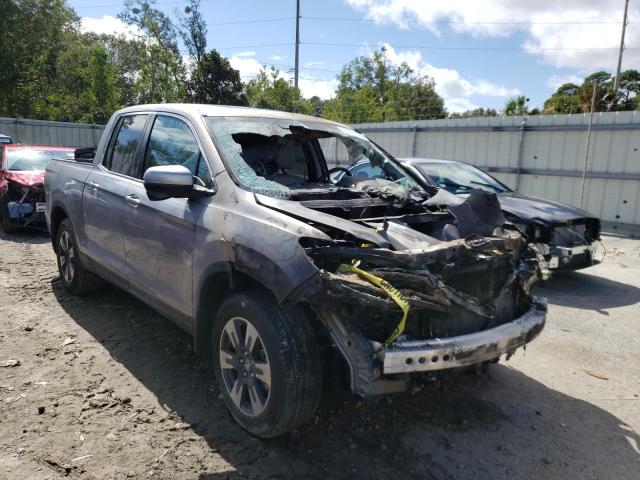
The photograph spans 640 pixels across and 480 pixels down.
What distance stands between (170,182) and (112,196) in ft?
4.48

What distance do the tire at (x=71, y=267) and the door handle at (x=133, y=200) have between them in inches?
55.8

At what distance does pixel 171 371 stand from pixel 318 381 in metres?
1.60

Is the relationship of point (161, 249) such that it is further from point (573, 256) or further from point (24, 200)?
point (24, 200)

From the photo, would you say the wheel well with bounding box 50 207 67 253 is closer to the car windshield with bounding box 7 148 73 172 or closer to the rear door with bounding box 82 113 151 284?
the rear door with bounding box 82 113 151 284

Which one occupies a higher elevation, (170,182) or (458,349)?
(170,182)

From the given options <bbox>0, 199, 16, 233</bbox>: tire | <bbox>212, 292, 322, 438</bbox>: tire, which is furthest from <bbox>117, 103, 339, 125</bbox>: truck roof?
<bbox>0, 199, 16, 233</bbox>: tire

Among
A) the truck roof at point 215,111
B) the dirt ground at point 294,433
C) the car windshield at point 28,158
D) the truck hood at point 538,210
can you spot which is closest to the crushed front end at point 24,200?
the car windshield at point 28,158

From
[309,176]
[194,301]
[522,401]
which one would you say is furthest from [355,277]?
[309,176]

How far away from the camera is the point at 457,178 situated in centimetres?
746

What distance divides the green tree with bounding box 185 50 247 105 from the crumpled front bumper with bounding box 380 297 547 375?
28.4 meters

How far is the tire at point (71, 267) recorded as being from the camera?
501 centimetres

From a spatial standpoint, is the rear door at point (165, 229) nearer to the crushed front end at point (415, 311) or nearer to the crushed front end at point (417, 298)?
the crushed front end at point (417, 298)

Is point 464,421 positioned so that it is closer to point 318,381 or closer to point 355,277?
point 318,381

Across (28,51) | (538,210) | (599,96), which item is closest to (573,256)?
(538,210)
